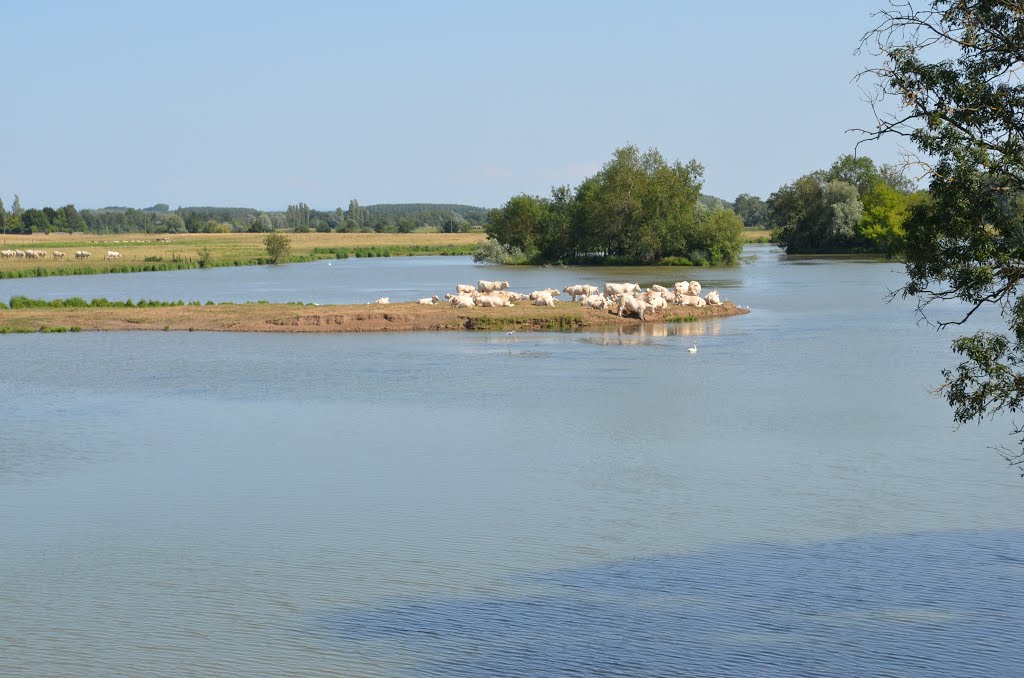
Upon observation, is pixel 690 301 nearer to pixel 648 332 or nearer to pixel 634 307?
pixel 634 307

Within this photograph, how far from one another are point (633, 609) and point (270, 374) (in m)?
15.1

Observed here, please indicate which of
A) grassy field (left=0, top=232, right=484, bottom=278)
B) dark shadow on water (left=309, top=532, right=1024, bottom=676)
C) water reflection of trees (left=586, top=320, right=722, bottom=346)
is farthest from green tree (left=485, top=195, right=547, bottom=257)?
dark shadow on water (left=309, top=532, right=1024, bottom=676)

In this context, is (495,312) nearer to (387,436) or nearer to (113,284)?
(387,436)

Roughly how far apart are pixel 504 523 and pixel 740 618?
134 inches

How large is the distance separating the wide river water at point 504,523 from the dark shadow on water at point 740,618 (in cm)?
3

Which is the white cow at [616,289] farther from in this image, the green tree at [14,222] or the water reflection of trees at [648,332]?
the green tree at [14,222]

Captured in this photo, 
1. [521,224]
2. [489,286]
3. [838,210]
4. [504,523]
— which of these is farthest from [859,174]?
[504,523]

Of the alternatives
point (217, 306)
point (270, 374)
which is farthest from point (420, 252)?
point (270, 374)

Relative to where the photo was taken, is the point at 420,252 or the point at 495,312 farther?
the point at 420,252

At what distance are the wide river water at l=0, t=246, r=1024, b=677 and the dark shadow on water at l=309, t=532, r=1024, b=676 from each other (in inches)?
1.1

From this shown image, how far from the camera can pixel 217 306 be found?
35.9 m

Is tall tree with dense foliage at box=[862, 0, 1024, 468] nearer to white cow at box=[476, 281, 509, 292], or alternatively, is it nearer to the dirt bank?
the dirt bank

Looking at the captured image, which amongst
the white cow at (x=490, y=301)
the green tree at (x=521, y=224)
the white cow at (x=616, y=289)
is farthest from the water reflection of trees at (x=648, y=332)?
the green tree at (x=521, y=224)

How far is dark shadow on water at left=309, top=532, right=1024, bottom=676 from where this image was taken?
8477 mm
